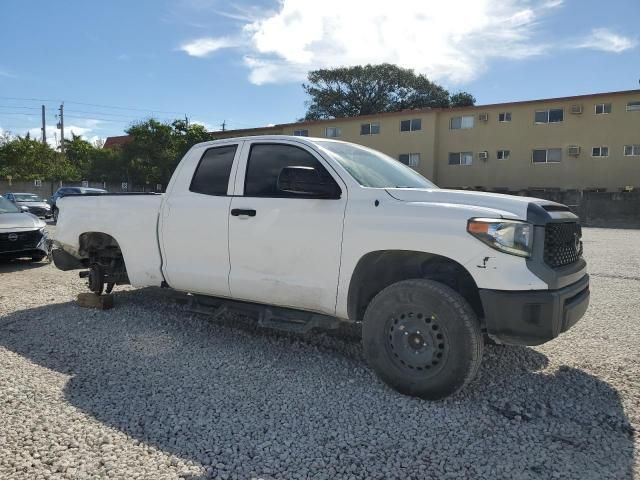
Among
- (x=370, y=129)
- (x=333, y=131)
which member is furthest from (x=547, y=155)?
(x=333, y=131)

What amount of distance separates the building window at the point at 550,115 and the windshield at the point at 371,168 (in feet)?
97.5

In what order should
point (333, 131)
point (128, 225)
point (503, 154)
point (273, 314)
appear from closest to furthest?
point (273, 314) < point (128, 225) < point (503, 154) < point (333, 131)

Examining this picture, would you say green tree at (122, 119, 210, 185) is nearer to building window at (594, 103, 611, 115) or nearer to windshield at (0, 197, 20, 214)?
building window at (594, 103, 611, 115)

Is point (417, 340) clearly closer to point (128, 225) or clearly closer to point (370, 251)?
point (370, 251)

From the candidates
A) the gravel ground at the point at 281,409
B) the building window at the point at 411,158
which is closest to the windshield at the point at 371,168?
the gravel ground at the point at 281,409

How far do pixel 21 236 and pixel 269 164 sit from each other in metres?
6.84

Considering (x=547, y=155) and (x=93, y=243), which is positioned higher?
(x=547, y=155)

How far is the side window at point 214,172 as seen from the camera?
493 centimetres

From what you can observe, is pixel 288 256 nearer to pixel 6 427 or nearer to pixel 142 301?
pixel 6 427

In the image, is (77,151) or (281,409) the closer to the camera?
(281,409)

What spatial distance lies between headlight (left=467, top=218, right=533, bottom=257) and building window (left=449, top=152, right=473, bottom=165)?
32.1 metres

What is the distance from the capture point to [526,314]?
3.33 m

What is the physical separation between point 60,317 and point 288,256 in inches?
127

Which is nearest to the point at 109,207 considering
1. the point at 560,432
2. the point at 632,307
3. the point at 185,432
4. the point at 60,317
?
the point at 60,317
